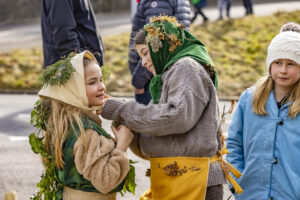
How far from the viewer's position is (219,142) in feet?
9.80

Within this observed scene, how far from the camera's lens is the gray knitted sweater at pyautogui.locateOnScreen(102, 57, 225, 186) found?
2.64m

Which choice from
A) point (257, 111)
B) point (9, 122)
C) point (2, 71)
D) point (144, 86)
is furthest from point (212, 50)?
point (257, 111)

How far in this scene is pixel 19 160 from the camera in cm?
595

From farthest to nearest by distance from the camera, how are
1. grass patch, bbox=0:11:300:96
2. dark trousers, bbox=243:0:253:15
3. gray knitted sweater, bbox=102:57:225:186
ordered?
dark trousers, bbox=243:0:253:15, grass patch, bbox=0:11:300:96, gray knitted sweater, bbox=102:57:225:186

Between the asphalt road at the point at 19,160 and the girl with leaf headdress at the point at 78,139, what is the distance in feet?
6.51

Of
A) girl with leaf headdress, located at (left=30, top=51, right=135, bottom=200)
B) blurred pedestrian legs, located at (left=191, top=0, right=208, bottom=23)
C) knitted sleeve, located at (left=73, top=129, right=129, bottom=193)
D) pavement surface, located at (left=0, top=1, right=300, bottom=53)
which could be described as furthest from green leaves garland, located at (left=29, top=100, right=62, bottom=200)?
blurred pedestrian legs, located at (left=191, top=0, right=208, bottom=23)

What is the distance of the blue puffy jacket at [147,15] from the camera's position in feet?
16.3

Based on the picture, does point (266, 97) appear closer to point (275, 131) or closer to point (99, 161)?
point (275, 131)

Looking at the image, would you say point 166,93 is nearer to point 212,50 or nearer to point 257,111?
point 257,111

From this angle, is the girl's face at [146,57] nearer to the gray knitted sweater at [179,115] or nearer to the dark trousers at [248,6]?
the gray knitted sweater at [179,115]

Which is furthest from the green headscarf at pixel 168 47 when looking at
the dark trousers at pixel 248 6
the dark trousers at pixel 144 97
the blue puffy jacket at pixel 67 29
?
the dark trousers at pixel 248 6

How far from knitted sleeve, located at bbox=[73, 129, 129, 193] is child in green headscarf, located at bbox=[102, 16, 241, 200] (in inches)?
6.7

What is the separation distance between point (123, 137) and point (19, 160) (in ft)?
11.5

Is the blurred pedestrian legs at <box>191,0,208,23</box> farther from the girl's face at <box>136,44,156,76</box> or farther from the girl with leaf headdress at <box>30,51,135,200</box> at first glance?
the girl with leaf headdress at <box>30,51,135,200</box>
